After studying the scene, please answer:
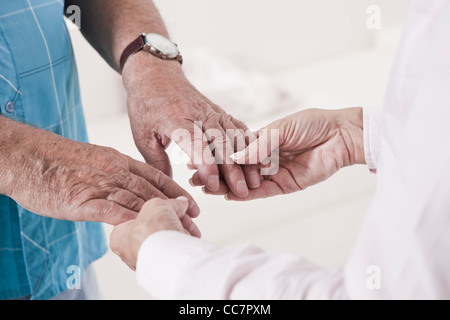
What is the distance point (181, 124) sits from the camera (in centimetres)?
79

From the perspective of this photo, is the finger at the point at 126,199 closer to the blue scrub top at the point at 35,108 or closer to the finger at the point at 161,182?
the finger at the point at 161,182

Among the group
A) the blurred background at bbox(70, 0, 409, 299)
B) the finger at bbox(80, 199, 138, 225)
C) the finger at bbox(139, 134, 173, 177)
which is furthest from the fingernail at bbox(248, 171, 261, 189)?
the blurred background at bbox(70, 0, 409, 299)

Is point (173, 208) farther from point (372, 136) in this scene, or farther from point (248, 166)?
point (372, 136)

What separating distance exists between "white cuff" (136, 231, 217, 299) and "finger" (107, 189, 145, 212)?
12cm

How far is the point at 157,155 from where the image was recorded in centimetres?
80

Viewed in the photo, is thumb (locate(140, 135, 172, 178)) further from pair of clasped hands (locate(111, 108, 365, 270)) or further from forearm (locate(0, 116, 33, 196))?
forearm (locate(0, 116, 33, 196))

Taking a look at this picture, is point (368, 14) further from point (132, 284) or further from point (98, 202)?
point (98, 202)

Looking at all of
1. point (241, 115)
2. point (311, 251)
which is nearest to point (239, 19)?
point (241, 115)

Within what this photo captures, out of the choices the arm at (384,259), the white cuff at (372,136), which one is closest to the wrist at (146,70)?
the white cuff at (372,136)

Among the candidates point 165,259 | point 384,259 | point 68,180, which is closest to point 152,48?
point 68,180

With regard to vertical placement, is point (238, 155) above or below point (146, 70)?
below

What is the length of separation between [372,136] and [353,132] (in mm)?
43

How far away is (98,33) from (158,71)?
0.18 meters

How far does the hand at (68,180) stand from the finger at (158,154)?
122mm
